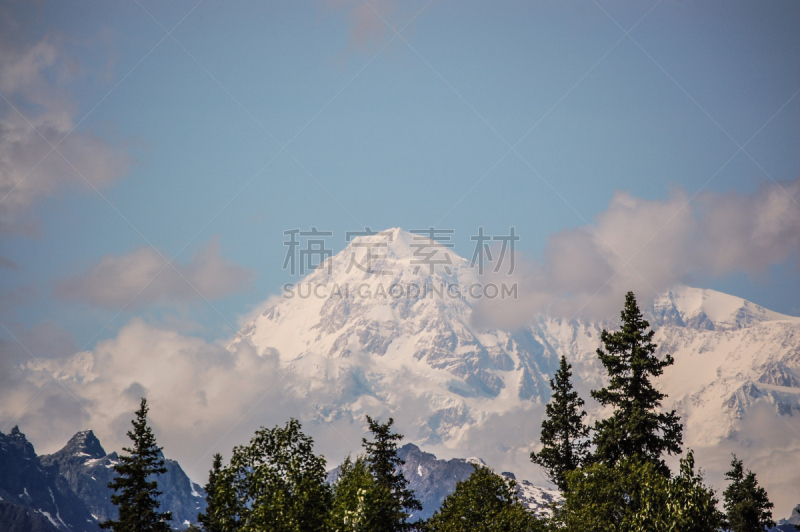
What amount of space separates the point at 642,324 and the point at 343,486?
23.6 metres

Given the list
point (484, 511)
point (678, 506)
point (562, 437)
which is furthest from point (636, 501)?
point (562, 437)

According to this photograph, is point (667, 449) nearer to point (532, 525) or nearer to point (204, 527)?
point (532, 525)

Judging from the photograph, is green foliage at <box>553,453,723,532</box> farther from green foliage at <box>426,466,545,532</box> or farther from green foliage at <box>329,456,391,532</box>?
green foliage at <box>329,456,391,532</box>

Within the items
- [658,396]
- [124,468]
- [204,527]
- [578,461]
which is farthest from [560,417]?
[204,527]

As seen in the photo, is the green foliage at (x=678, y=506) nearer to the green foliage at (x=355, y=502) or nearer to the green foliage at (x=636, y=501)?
the green foliage at (x=636, y=501)

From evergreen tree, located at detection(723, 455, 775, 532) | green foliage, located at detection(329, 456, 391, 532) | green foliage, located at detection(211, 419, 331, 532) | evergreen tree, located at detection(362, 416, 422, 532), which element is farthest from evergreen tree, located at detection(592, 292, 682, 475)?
evergreen tree, located at detection(723, 455, 775, 532)

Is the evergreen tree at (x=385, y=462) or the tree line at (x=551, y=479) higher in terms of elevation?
the evergreen tree at (x=385, y=462)

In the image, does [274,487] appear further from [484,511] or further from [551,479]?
[551,479]

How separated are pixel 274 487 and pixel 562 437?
2726 centimetres

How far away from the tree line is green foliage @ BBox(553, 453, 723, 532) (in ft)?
0.24

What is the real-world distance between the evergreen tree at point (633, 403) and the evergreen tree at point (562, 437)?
6.74 metres

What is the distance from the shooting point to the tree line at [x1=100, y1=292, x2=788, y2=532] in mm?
Answer: 43938

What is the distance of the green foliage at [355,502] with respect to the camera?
42.6 m

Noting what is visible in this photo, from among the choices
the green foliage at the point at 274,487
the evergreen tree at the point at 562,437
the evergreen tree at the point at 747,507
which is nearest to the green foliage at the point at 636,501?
the evergreen tree at the point at 562,437
